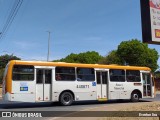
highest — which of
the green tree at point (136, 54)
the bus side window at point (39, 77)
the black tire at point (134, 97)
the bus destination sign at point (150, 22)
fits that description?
the green tree at point (136, 54)

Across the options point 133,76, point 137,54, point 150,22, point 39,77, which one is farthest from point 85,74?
point 137,54

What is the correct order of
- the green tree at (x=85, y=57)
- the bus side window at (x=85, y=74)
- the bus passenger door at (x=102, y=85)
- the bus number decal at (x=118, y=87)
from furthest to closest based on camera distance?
the green tree at (x=85, y=57), the bus number decal at (x=118, y=87), the bus passenger door at (x=102, y=85), the bus side window at (x=85, y=74)

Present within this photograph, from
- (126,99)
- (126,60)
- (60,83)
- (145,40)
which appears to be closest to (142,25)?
(145,40)

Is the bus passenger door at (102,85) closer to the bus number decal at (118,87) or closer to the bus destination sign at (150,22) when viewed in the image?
the bus number decal at (118,87)

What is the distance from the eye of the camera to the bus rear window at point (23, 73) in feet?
62.8

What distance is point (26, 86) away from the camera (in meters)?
19.3

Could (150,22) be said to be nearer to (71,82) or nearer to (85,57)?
(71,82)

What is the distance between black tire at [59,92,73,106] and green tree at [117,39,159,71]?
147 ft

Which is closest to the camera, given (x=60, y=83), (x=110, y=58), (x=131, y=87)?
(x=60, y=83)

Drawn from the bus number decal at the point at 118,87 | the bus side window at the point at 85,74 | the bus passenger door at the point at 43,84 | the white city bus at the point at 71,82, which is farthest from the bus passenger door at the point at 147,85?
the bus passenger door at the point at 43,84

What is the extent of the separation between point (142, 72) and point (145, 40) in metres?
9.84

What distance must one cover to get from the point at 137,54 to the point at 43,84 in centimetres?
4763

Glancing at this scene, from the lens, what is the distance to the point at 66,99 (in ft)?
68.7

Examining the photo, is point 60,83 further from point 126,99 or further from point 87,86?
point 126,99
